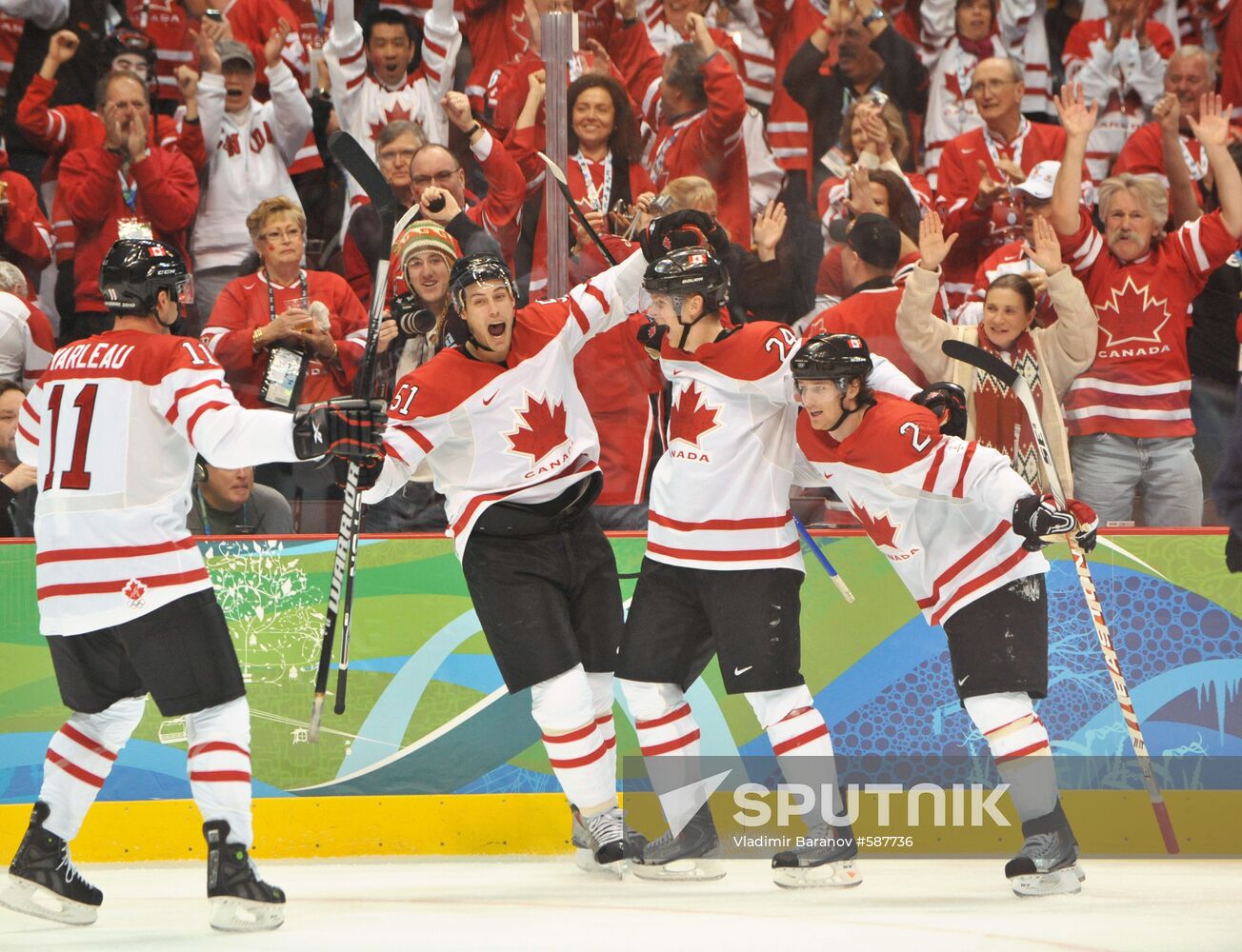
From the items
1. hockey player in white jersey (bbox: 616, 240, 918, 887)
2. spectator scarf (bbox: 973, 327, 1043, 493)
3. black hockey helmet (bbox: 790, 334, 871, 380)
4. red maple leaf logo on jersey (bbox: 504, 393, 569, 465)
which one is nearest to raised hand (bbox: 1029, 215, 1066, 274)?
spectator scarf (bbox: 973, 327, 1043, 493)

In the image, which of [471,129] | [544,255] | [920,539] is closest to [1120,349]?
[920,539]

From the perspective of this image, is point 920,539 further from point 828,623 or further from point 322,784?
point 322,784

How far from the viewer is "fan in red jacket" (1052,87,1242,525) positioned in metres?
4.52

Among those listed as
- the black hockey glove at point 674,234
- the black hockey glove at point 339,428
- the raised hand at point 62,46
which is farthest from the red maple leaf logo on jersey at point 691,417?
the raised hand at point 62,46

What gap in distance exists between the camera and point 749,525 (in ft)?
12.1

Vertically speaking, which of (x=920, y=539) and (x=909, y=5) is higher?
(x=909, y=5)

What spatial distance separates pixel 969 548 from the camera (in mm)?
3605

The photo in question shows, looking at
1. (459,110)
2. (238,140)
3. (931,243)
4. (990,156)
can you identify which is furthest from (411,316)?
(990,156)

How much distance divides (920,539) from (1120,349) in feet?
4.42

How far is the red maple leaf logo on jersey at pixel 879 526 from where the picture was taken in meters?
3.67

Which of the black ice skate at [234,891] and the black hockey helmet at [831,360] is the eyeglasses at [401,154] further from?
the black ice skate at [234,891]

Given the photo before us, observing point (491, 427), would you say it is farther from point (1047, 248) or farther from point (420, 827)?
point (1047, 248)

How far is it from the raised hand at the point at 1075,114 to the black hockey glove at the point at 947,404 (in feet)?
5.02

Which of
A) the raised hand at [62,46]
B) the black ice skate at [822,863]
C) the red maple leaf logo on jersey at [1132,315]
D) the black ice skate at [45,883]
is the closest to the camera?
the black ice skate at [45,883]
